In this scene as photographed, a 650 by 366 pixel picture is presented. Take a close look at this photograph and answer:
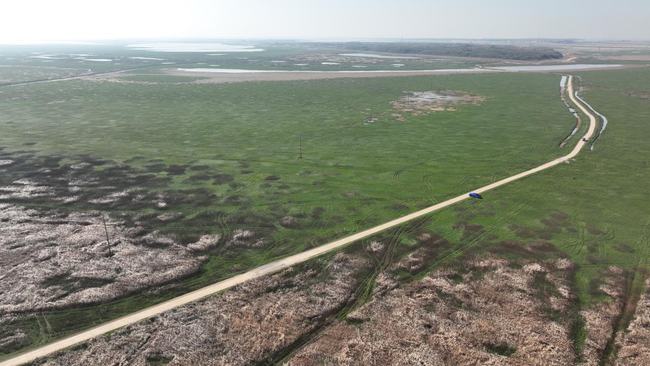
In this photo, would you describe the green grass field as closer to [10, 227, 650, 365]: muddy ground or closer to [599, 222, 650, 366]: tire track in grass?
[599, 222, 650, 366]: tire track in grass

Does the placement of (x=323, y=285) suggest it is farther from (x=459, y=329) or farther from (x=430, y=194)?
(x=430, y=194)

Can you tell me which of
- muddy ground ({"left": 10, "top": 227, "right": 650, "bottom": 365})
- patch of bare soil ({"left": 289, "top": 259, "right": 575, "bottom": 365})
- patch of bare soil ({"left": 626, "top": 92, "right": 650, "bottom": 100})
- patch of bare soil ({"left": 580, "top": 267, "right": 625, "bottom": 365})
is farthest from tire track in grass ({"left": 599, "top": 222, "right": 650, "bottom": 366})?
patch of bare soil ({"left": 626, "top": 92, "right": 650, "bottom": 100})

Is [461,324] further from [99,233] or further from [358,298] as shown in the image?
[99,233]

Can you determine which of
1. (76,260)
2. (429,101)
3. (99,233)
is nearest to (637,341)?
(76,260)

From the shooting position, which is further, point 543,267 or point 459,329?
point 543,267

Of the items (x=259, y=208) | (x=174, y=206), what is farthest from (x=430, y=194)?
(x=174, y=206)

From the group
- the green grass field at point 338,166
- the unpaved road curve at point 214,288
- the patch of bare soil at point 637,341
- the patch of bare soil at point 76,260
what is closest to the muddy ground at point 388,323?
the patch of bare soil at point 637,341

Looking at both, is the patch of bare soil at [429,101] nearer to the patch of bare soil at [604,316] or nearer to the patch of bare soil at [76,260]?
the patch of bare soil at [604,316]
